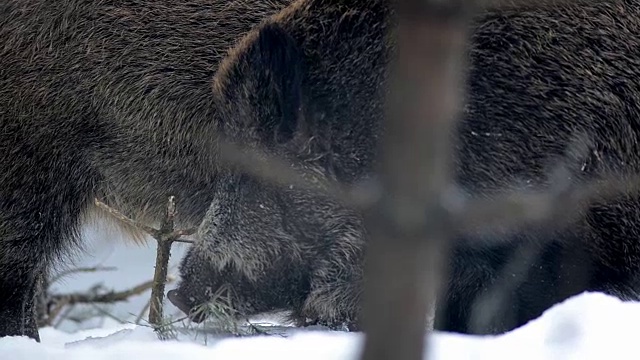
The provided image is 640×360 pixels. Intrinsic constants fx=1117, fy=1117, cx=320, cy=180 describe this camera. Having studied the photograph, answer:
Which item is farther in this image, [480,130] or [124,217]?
[124,217]

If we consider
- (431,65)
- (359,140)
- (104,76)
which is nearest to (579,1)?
(359,140)

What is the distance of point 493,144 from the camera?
354 centimetres

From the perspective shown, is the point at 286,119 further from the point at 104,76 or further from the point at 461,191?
the point at 104,76

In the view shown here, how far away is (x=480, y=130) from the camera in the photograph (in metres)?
3.54

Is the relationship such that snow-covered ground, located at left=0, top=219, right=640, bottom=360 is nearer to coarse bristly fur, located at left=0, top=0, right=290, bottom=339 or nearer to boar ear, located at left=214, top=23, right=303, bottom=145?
boar ear, located at left=214, top=23, right=303, bottom=145

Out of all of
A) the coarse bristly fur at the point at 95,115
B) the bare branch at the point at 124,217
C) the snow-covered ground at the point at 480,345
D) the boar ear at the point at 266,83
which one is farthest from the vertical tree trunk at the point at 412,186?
the coarse bristly fur at the point at 95,115

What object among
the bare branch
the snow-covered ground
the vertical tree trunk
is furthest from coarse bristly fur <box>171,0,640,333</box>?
the vertical tree trunk

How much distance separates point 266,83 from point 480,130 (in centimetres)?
69

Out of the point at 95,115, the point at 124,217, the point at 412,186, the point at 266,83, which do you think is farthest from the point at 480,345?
the point at 95,115

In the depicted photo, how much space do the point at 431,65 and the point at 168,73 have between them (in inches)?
107

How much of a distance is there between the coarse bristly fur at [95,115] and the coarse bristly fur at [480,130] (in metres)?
0.52

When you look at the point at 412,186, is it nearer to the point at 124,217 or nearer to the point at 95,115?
the point at 124,217

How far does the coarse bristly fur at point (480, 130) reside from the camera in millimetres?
3500

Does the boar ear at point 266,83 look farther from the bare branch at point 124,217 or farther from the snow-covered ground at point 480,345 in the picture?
the snow-covered ground at point 480,345
